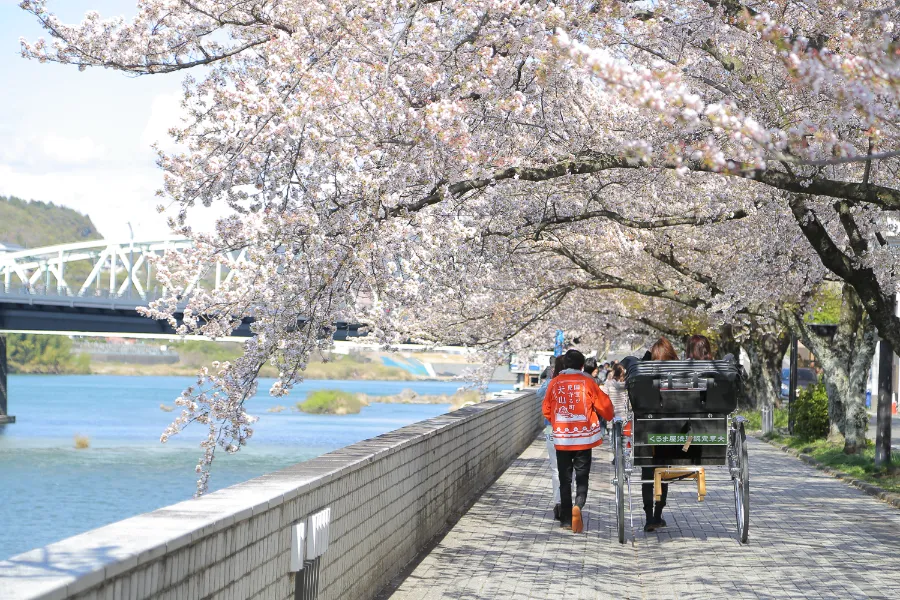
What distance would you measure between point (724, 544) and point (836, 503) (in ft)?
15.7

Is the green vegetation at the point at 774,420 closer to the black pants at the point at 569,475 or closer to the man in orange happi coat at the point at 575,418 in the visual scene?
the black pants at the point at 569,475

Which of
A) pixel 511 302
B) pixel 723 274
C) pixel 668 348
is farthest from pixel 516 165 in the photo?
pixel 511 302

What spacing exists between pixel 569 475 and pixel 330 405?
93689mm

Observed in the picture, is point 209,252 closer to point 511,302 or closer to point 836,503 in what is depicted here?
point 836,503

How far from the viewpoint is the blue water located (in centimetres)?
3659

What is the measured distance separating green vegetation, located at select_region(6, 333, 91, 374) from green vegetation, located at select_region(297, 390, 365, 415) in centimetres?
8172

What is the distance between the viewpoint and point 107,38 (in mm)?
11508

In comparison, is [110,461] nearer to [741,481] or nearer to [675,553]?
[675,553]

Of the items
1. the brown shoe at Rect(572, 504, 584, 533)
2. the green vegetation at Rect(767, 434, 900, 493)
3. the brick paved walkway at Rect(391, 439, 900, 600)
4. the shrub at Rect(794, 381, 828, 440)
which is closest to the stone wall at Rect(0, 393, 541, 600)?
the brick paved walkway at Rect(391, 439, 900, 600)

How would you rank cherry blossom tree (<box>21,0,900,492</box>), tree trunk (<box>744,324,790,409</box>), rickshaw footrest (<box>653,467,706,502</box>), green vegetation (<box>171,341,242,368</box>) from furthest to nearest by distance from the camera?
green vegetation (<box>171,341,242,368</box>), tree trunk (<box>744,324,790,409</box>), rickshaw footrest (<box>653,467,706,502</box>), cherry blossom tree (<box>21,0,900,492</box>)

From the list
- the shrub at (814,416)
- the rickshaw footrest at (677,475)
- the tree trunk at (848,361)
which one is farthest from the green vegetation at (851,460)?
the rickshaw footrest at (677,475)

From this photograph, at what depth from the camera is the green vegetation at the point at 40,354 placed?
177 metres

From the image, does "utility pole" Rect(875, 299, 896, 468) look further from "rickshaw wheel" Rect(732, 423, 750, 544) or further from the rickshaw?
the rickshaw

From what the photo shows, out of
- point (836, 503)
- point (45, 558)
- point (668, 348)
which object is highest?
point (668, 348)
